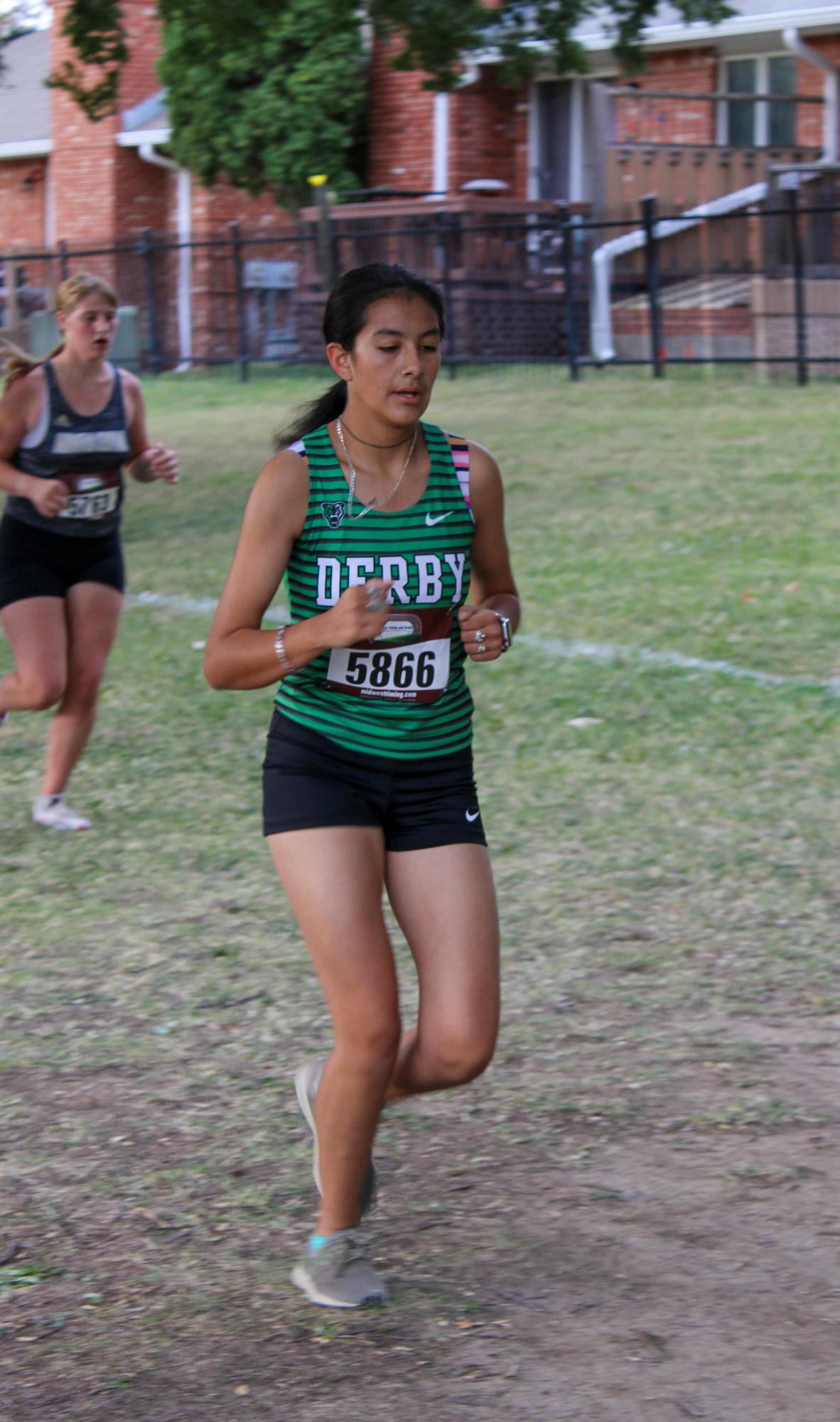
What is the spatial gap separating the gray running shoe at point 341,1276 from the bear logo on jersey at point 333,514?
1.40m

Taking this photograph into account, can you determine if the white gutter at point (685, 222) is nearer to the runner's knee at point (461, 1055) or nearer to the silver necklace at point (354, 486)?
the silver necklace at point (354, 486)

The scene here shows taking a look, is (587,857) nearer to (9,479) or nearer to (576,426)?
(9,479)

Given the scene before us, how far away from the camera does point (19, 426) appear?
6578 millimetres

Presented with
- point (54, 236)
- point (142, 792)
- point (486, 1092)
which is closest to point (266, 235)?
point (54, 236)

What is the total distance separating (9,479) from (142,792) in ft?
5.79

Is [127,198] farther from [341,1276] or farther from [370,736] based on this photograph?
[341,1276]

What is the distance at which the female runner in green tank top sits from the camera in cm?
351

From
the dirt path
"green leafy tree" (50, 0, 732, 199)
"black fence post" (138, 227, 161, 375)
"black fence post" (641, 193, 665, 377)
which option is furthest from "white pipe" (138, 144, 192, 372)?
the dirt path

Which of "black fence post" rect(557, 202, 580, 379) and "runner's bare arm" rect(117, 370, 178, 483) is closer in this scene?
"runner's bare arm" rect(117, 370, 178, 483)

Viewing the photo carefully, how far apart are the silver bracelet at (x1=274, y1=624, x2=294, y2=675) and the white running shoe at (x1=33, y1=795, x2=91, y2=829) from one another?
3973mm

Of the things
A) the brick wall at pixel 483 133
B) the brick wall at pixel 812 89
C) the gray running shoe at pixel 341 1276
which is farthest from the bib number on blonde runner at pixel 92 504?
the brick wall at pixel 483 133

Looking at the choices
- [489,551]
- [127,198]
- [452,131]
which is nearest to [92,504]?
[489,551]

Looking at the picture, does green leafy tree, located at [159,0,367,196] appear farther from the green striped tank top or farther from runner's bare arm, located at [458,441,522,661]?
the green striped tank top

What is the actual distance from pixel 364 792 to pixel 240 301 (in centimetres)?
2038
